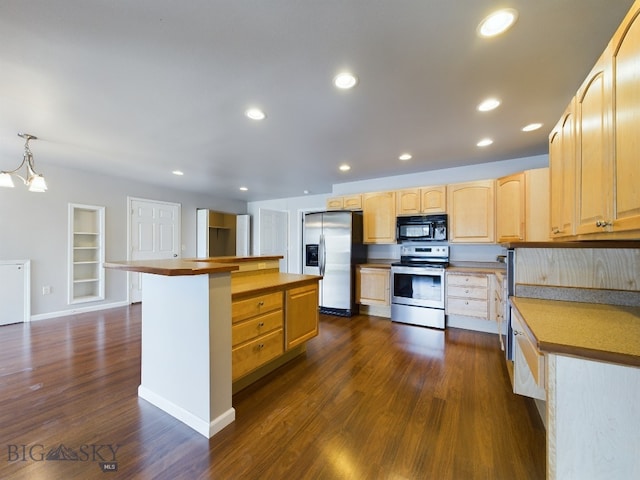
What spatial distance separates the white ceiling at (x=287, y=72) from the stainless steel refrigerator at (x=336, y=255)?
1446 mm

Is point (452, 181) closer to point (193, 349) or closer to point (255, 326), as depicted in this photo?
point (255, 326)

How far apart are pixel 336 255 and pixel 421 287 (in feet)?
4.72

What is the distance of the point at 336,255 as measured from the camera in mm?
4414

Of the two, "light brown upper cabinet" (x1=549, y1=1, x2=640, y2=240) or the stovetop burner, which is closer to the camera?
"light brown upper cabinet" (x1=549, y1=1, x2=640, y2=240)

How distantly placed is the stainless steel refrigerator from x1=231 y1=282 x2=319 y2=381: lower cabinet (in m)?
1.57

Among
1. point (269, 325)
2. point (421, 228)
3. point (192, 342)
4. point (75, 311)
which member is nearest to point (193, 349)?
point (192, 342)

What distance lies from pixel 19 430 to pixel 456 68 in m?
3.74

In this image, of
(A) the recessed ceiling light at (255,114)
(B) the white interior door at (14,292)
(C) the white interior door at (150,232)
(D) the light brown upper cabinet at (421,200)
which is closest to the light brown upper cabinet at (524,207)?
(D) the light brown upper cabinet at (421,200)

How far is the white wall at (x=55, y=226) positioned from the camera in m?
3.79

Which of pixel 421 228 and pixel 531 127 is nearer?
pixel 531 127

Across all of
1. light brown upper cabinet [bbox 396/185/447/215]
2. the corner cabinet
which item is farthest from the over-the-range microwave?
the corner cabinet

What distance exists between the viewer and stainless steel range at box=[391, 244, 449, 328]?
3.72 metres

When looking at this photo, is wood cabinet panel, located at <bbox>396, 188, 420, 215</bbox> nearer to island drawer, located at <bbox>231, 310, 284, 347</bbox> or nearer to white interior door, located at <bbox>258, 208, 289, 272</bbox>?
island drawer, located at <bbox>231, 310, 284, 347</bbox>

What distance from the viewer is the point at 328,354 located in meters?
Answer: 2.85
